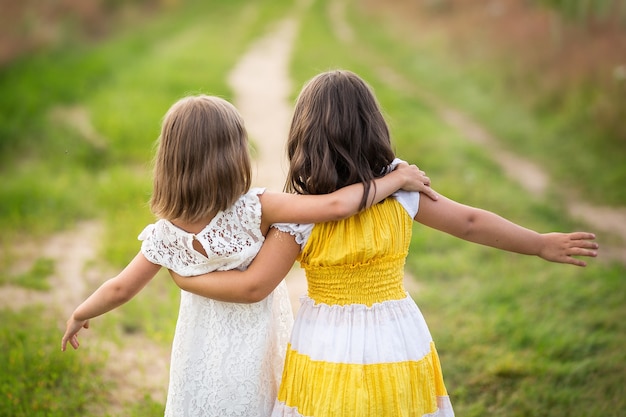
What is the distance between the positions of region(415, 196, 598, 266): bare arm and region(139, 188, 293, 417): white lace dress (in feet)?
1.83

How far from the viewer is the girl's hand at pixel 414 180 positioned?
6.83 ft

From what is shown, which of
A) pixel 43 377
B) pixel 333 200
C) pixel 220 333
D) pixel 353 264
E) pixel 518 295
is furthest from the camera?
pixel 518 295

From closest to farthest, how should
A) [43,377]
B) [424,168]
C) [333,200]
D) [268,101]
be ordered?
1. [333,200]
2. [43,377]
3. [424,168]
4. [268,101]

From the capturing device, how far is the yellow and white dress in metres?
2.07

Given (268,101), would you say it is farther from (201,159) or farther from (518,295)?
(201,159)

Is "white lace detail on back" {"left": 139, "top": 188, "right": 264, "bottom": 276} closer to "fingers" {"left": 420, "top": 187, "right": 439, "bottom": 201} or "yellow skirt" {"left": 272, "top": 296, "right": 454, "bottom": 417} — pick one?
"yellow skirt" {"left": 272, "top": 296, "right": 454, "bottom": 417}

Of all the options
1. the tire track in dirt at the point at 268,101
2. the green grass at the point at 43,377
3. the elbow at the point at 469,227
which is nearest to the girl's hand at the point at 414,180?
the elbow at the point at 469,227

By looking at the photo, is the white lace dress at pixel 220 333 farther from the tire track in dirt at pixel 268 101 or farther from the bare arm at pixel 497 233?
the tire track in dirt at pixel 268 101

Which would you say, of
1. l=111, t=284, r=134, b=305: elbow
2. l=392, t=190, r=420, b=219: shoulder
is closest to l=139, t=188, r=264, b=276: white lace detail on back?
l=111, t=284, r=134, b=305: elbow

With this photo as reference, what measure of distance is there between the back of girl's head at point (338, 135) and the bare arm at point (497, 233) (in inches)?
8.8

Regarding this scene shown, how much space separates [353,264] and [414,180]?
315 mm

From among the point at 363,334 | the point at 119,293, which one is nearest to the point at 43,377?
the point at 119,293

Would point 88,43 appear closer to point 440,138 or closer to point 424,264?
point 440,138

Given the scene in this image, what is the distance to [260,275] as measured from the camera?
2084 millimetres
